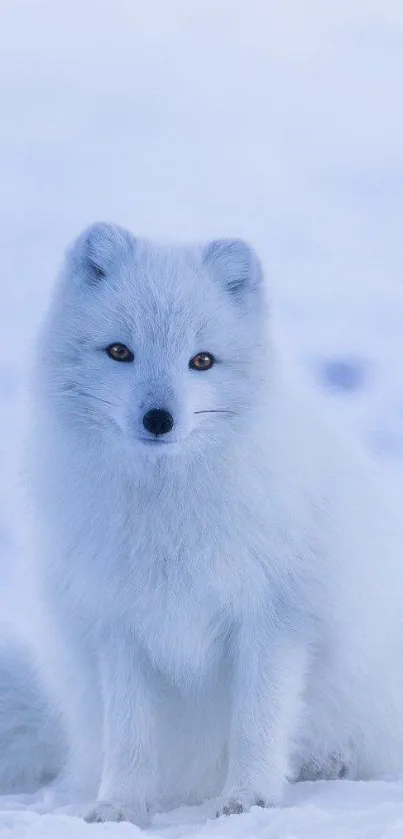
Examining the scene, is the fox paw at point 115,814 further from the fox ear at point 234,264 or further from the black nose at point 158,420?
the fox ear at point 234,264

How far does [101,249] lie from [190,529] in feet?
2.00

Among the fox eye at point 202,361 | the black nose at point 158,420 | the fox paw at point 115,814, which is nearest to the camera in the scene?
the black nose at point 158,420

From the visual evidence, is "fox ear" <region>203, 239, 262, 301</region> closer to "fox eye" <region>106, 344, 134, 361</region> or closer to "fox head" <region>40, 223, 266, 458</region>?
"fox head" <region>40, 223, 266, 458</region>

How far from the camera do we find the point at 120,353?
2266mm

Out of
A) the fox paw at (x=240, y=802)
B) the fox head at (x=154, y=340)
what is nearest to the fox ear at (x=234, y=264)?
the fox head at (x=154, y=340)

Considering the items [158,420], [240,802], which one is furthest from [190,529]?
[240,802]

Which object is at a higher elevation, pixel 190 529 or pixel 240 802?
pixel 190 529

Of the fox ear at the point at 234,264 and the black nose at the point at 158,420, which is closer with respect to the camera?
the black nose at the point at 158,420

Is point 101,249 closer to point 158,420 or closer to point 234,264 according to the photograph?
point 234,264

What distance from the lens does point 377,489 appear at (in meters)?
2.74

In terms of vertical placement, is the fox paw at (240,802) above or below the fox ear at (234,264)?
below

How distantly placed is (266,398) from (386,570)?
1.87 feet

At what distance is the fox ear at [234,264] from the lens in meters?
2.44

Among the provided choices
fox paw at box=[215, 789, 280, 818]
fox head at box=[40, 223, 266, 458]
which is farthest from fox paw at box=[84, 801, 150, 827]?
fox head at box=[40, 223, 266, 458]
